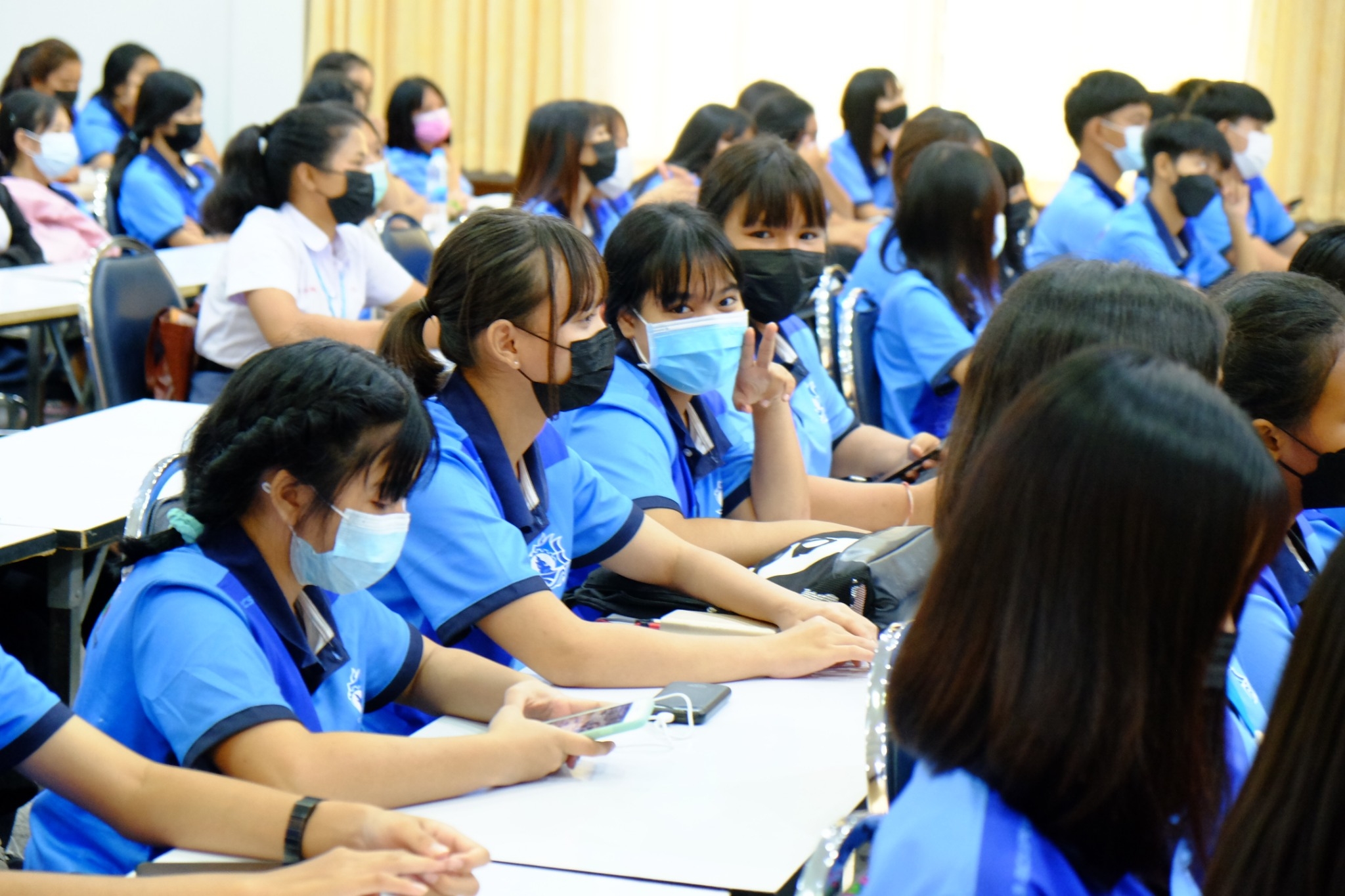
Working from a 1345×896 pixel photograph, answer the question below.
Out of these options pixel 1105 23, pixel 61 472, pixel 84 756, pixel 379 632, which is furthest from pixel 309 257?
pixel 1105 23

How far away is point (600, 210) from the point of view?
5.05 meters

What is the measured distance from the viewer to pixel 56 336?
12.7ft

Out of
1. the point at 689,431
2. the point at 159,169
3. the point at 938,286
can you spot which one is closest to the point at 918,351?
the point at 938,286

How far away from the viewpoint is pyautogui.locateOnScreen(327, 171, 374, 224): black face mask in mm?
3590

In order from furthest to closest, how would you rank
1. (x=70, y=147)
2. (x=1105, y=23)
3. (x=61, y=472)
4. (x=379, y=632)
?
(x=1105, y=23)
(x=70, y=147)
(x=61, y=472)
(x=379, y=632)

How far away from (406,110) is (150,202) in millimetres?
1626

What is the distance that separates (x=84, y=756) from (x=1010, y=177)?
3.90m

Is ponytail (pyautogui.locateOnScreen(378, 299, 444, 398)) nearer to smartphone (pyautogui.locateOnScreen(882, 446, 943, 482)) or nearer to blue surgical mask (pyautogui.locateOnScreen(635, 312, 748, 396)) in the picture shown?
blue surgical mask (pyautogui.locateOnScreen(635, 312, 748, 396))

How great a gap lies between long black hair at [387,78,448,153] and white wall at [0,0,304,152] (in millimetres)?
1619

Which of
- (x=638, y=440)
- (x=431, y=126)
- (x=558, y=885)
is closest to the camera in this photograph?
(x=558, y=885)

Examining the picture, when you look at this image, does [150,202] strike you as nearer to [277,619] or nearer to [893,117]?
[893,117]

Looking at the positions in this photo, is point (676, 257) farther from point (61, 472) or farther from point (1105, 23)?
point (1105, 23)

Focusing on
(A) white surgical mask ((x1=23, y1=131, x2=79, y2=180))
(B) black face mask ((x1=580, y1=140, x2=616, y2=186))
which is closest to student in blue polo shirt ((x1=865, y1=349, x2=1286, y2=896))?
(B) black face mask ((x1=580, y1=140, x2=616, y2=186))

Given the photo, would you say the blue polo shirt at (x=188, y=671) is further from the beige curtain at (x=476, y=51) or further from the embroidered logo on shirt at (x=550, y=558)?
the beige curtain at (x=476, y=51)
